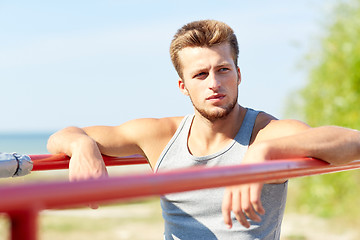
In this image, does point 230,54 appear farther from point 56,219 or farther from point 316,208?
point 56,219

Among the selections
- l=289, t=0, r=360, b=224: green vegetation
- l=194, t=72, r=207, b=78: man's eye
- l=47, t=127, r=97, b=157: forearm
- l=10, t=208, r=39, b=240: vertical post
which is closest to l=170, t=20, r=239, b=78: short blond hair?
l=194, t=72, r=207, b=78: man's eye

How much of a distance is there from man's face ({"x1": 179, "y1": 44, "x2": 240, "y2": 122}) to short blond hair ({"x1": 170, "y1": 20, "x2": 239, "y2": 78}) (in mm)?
26

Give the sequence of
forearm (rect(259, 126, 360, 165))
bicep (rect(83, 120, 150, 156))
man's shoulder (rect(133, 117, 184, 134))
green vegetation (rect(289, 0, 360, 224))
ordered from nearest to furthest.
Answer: forearm (rect(259, 126, 360, 165))
bicep (rect(83, 120, 150, 156))
man's shoulder (rect(133, 117, 184, 134))
green vegetation (rect(289, 0, 360, 224))

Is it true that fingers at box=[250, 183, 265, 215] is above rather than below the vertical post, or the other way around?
below

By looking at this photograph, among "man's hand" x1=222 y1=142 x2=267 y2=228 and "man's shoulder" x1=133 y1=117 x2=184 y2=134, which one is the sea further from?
"man's hand" x1=222 y1=142 x2=267 y2=228

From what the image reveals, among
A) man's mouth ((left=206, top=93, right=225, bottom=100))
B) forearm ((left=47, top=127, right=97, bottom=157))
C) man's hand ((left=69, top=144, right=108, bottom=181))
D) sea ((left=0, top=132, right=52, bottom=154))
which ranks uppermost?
man's mouth ((left=206, top=93, right=225, bottom=100))

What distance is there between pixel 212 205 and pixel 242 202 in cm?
81

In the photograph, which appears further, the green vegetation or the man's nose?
the green vegetation

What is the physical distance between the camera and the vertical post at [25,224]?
0.74 metres

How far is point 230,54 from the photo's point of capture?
7.30 ft

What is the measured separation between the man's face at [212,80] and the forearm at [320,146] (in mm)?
437

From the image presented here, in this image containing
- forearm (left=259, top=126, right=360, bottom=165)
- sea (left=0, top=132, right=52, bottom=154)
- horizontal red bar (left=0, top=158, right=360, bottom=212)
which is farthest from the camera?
sea (left=0, top=132, right=52, bottom=154)

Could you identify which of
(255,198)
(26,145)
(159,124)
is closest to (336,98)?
(159,124)

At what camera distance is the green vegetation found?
7.23 meters
